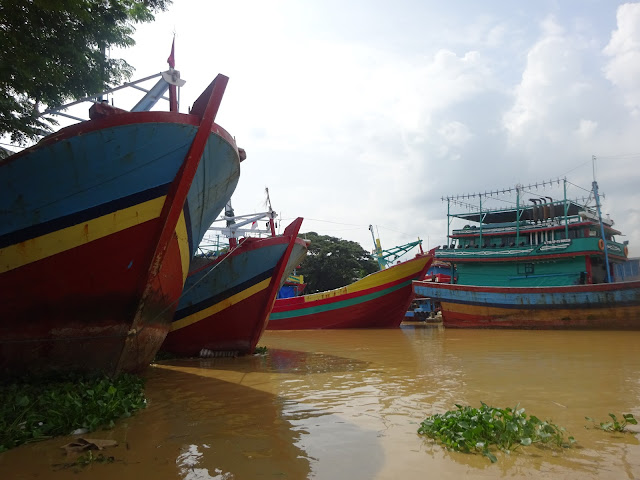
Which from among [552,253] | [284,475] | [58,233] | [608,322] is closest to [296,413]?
[284,475]

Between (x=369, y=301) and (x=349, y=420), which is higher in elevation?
(x=369, y=301)

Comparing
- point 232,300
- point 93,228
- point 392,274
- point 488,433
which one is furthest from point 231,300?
point 392,274

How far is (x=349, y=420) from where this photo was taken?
440 centimetres

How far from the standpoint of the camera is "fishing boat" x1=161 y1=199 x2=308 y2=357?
10.3 meters

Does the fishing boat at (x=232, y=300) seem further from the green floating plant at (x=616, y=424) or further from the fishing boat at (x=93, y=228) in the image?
the green floating plant at (x=616, y=424)

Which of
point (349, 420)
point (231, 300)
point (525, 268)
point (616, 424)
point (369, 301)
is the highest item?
point (525, 268)

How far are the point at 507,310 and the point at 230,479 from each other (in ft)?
55.7

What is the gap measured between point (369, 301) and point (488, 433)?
16498 mm

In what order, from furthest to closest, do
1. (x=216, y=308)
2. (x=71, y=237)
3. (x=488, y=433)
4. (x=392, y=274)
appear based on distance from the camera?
1. (x=392, y=274)
2. (x=216, y=308)
3. (x=71, y=237)
4. (x=488, y=433)

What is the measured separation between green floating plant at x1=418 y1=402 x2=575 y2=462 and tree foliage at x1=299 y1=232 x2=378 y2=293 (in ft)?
109

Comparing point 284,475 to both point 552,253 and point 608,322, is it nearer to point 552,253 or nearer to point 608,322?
point 608,322

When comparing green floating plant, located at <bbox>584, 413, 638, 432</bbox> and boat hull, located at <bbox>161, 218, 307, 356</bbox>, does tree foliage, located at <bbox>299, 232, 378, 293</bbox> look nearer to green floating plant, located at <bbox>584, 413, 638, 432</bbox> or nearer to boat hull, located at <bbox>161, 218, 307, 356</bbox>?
boat hull, located at <bbox>161, 218, 307, 356</bbox>

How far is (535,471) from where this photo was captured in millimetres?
2934

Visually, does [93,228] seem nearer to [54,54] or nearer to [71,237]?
[71,237]
